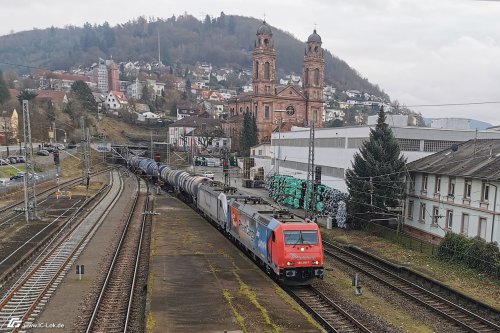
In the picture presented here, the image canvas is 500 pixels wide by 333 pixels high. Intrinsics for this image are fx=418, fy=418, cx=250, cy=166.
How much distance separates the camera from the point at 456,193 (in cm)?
3161

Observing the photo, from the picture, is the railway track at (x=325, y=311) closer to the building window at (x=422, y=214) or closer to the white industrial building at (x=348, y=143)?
the building window at (x=422, y=214)

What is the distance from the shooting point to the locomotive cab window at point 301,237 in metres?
19.4

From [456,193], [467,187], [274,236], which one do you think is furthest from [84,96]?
[274,236]

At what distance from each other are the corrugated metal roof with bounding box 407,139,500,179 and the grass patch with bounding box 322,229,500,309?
22.1 ft

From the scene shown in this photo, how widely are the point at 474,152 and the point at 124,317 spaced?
96.0 ft

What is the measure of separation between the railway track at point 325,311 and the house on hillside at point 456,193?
50.3 ft

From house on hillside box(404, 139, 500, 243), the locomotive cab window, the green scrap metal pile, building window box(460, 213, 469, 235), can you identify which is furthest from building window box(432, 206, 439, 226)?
the locomotive cab window

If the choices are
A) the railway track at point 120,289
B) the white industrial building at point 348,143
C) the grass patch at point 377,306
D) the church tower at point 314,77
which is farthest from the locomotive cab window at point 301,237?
the church tower at point 314,77

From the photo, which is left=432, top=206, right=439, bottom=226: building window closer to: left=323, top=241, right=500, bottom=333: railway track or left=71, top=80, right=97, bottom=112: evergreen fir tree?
left=323, top=241, right=500, bottom=333: railway track

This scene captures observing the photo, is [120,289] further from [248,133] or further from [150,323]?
[248,133]

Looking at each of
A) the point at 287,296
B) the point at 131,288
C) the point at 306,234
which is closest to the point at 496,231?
the point at 306,234

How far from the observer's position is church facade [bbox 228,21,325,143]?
10894 centimetres

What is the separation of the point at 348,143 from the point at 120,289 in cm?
3052

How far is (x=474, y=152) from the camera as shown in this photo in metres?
33.3
